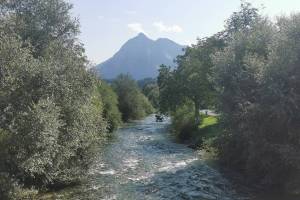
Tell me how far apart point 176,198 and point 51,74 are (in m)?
11.7

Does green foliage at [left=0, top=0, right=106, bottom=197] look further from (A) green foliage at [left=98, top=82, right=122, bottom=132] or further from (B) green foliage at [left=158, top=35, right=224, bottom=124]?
(A) green foliage at [left=98, top=82, right=122, bottom=132]

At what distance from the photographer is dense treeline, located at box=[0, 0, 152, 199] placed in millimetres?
24750

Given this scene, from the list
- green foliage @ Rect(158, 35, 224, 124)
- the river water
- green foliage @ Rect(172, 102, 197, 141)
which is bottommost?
the river water

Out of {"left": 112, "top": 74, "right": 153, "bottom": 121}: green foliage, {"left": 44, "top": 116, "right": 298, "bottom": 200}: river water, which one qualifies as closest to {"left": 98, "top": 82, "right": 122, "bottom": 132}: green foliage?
{"left": 44, "top": 116, "right": 298, "bottom": 200}: river water

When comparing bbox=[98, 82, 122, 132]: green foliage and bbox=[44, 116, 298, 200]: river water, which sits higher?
bbox=[98, 82, 122, 132]: green foliage

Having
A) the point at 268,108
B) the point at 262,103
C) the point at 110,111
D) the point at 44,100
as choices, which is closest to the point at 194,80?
the point at 110,111

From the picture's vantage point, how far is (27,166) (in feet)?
81.5

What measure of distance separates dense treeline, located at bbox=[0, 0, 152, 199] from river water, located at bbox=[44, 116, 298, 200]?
232cm

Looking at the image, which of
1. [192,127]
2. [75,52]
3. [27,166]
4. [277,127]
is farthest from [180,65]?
[27,166]

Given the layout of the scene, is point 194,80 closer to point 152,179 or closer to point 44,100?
point 152,179

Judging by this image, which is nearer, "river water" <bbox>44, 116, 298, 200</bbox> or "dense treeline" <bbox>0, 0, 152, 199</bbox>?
"dense treeline" <bbox>0, 0, 152, 199</bbox>

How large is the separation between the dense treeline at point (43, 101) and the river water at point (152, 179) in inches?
91.2

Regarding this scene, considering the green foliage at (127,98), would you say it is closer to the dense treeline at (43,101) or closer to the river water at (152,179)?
the river water at (152,179)

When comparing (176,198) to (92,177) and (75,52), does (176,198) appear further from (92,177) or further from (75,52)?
(75,52)
